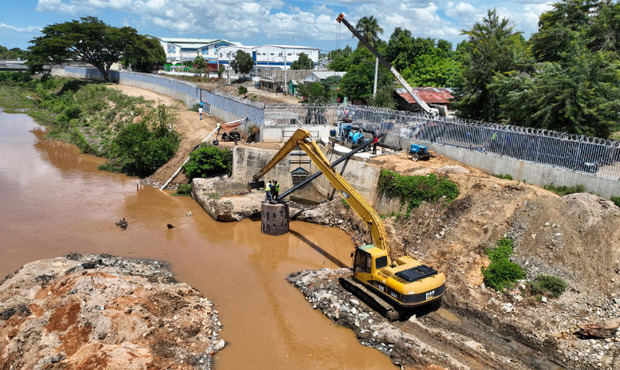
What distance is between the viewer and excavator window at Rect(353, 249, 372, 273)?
15.9m

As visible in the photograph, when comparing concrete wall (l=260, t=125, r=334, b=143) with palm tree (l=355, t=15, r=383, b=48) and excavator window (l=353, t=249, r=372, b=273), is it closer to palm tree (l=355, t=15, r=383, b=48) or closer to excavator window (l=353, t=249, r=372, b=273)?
excavator window (l=353, t=249, r=372, b=273)

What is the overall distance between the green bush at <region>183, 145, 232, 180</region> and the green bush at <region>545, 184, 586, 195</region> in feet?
63.7

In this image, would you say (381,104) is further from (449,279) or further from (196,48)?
(196,48)

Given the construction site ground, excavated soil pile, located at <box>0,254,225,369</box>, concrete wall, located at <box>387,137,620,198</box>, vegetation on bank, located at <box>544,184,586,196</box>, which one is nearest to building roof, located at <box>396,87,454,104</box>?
concrete wall, located at <box>387,137,620,198</box>

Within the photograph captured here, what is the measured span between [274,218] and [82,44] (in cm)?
5656

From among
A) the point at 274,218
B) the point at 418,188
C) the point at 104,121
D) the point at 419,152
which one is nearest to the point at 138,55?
the point at 104,121

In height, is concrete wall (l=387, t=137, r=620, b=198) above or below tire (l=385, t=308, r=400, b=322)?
above

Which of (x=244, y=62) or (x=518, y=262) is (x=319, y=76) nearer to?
(x=244, y=62)

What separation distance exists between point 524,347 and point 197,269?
13.4 metres

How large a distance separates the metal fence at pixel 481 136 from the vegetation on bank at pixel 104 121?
9981 millimetres

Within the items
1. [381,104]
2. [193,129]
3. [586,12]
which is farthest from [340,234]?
[586,12]

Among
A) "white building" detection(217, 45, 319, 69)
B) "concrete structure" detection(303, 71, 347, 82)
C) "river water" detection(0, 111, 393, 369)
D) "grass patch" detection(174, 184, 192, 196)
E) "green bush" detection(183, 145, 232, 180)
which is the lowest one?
"river water" detection(0, 111, 393, 369)

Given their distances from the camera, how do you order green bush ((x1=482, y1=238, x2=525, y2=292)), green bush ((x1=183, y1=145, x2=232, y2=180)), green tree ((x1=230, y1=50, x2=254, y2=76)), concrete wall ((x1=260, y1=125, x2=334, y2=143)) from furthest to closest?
green tree ((x1=230, y1=50, x2=254, y2=76)) < concrete wall ((x1=260, y1=125, x2=334, y2=143)) < green bush ((x1=183, y1=145, x2=232, y2=180)) < green bush ((x1=482, y1=238, x2=525, y2=292))

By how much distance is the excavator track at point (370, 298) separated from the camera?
1491 cm
